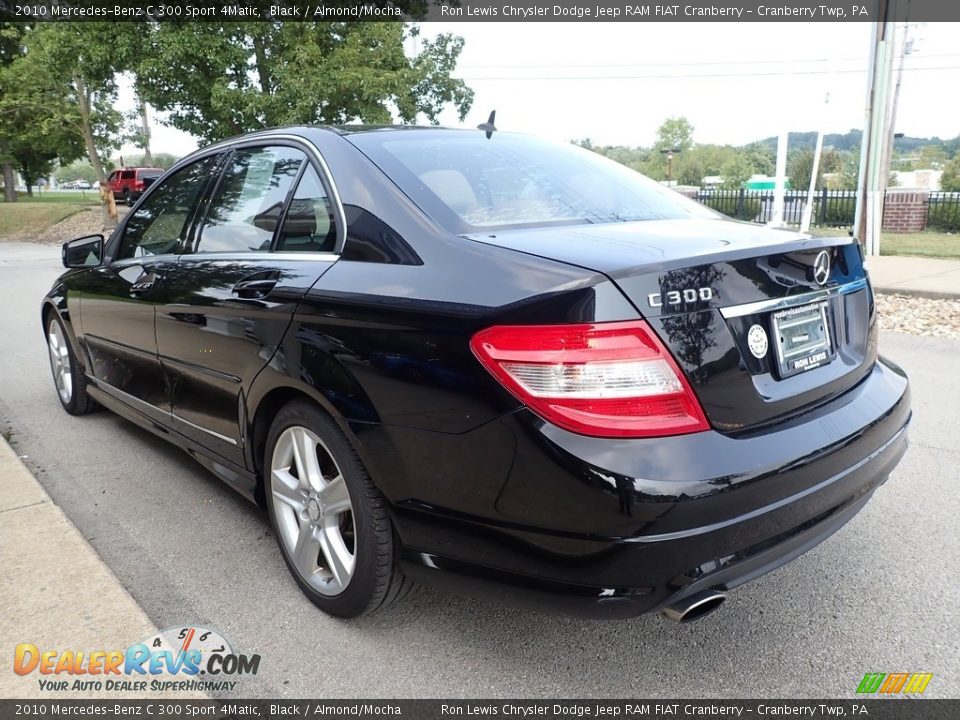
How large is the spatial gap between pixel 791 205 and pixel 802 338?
2563 centimetres

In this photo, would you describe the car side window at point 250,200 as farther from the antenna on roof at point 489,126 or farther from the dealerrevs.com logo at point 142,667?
the dealerrevs.com logo at point 142,667

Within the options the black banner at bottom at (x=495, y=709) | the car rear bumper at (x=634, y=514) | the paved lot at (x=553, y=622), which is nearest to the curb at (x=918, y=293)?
the paved lot at (x=553, y=622)

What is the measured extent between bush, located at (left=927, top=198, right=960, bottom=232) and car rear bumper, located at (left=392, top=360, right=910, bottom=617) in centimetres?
2171

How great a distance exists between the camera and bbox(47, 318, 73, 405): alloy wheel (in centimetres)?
491

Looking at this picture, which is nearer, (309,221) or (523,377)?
(523,377)

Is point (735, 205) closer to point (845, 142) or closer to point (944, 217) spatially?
point (944, 217)

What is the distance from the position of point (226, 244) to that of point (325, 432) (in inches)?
46.7

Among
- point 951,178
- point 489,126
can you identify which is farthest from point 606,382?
point 951,178

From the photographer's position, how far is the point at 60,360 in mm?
5055

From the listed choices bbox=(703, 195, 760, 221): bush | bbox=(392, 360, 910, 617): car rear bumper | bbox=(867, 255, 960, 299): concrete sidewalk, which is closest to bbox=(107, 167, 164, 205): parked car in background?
bbox=(703, 195, 760, 221): bush

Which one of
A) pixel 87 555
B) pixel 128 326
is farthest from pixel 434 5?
pixel 87 555

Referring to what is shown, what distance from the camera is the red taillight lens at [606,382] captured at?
72.0 inches

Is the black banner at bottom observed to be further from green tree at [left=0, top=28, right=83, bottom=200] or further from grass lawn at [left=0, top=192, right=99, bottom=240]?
grass lawn at [left=0, top=192, right=99, bottom=240]

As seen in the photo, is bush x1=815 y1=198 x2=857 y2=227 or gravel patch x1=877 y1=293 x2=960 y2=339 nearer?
gravel patch x1=877 y1=293 x2=960 y2=339
